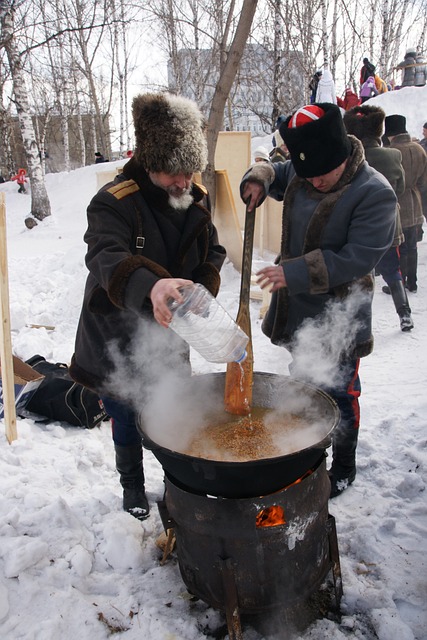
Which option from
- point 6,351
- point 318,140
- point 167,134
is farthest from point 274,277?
point 6,351

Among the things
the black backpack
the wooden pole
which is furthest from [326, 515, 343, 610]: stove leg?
the wooden pole

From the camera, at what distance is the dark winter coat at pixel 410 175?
6.36m

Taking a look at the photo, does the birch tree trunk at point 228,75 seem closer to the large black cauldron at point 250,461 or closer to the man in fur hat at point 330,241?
the man in fur hat at point 330,241

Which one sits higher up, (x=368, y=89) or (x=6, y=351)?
(x=368, y=89)

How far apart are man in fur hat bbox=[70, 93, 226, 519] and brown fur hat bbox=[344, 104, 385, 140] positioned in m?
2.83

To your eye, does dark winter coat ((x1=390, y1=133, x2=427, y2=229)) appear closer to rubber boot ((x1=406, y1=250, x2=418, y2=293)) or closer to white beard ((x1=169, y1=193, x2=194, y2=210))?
rubber boot ((x1=406, y1=250, x2=418, y2=293))

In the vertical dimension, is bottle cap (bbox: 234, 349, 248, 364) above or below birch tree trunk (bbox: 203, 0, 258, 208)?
below

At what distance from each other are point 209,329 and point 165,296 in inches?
15.9

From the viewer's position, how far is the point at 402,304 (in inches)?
223

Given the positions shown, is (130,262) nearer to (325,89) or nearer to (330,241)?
(330,241)

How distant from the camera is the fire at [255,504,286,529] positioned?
1.96 meters

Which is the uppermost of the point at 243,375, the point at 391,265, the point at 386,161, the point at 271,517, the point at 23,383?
the point at 386,161

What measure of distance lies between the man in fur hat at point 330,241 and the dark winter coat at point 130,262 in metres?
0.40

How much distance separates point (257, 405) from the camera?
266 centimetres
